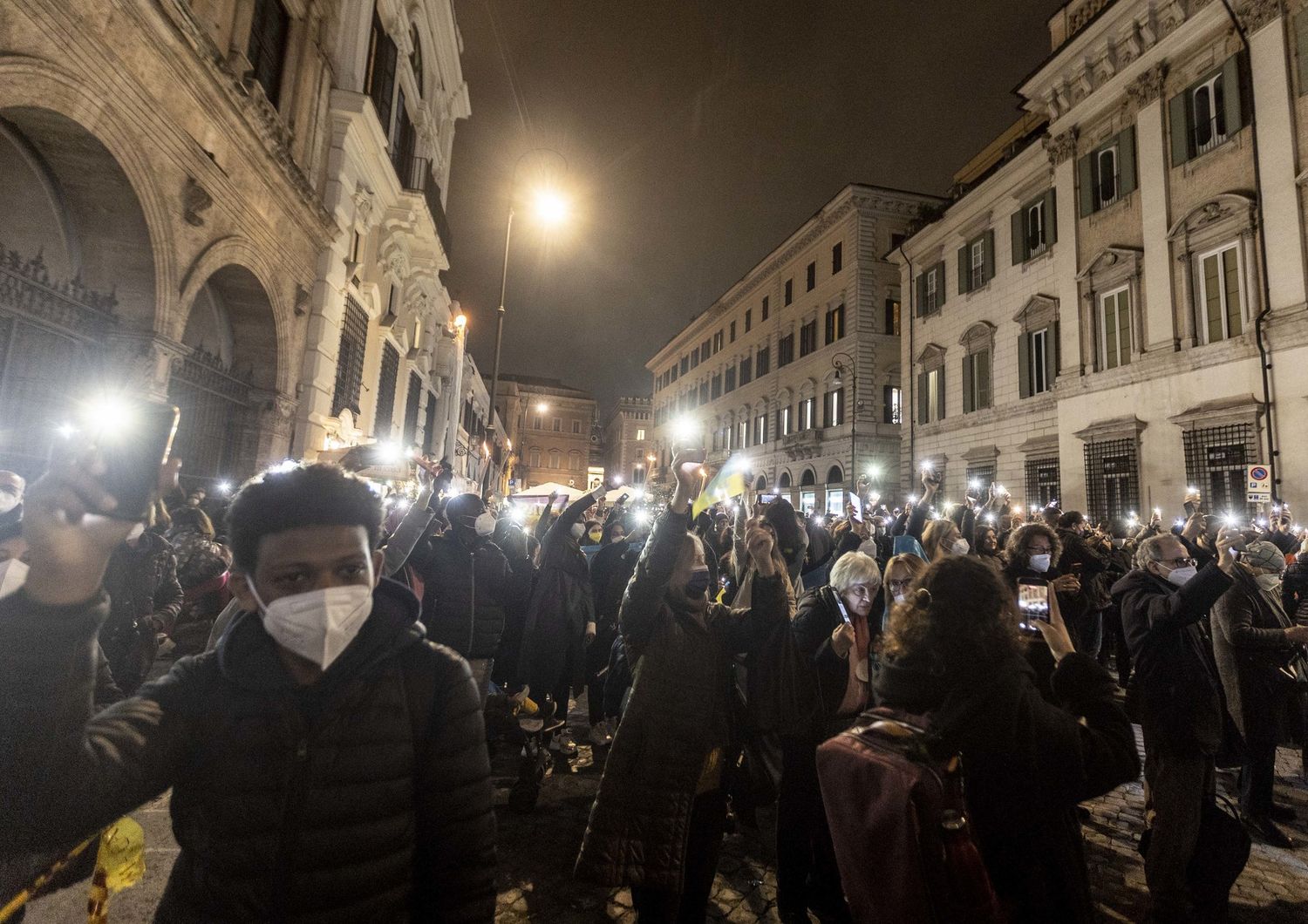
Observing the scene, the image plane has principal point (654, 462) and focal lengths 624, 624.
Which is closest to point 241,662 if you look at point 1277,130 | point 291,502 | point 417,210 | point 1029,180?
point 291,502

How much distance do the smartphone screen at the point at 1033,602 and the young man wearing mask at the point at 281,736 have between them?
2166mm

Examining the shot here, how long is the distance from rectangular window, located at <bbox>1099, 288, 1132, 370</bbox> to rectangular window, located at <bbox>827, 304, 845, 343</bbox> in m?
14.2

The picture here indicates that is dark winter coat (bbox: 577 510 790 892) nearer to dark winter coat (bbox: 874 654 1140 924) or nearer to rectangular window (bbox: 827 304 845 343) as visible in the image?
dark winter coat (bbox: 874 654 1140 924)

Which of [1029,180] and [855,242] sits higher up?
[855,242]

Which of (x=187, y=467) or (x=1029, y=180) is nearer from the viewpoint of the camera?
(x=187, y=467)

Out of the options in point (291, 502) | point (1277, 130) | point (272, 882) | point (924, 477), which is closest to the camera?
point (272, 882)

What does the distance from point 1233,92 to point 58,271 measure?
22.0 metres

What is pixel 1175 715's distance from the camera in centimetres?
318

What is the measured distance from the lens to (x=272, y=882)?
4.43 ft

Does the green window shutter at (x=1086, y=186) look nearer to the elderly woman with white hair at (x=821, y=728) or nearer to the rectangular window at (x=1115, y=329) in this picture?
the rectangular window at (x=1115, y=329)

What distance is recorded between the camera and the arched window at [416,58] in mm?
16875

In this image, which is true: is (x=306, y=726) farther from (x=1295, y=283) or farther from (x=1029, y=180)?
(x=1029, y=180)

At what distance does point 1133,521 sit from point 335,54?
19.6 meters

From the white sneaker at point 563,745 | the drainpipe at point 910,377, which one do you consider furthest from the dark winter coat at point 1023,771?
the drainpipe at point 910,377
